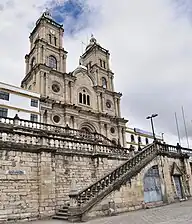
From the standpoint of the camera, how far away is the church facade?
28.5m

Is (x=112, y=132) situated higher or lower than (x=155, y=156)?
higher

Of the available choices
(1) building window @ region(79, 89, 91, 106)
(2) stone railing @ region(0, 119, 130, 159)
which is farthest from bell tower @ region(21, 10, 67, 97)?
(2) stone railing @ region(0, 119, 130, 159)

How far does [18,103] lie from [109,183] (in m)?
17.3

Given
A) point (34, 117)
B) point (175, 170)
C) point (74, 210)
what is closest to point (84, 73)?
point (34, 117)

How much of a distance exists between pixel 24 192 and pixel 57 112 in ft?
61.3

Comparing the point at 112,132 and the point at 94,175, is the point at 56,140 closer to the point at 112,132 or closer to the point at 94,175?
the point at 94,175

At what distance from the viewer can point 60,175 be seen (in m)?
11.2

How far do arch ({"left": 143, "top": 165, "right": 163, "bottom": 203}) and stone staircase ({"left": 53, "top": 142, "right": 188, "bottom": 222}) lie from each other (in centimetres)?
71

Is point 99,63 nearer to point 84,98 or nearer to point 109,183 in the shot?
point 84,98

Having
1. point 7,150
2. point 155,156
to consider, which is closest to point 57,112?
point 155,156

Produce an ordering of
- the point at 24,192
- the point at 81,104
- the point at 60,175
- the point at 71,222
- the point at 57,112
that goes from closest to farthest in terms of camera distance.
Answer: the point at 71,222 < the point at 24,192 < the point at 60,175 < the point at 57,112 < the point at 81,104

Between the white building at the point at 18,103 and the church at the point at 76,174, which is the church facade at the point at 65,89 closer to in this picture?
the white building at the point at 18,103

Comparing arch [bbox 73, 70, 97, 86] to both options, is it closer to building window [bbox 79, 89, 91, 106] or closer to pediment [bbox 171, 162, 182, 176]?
building window [bbox 79, 89, 91, 106]

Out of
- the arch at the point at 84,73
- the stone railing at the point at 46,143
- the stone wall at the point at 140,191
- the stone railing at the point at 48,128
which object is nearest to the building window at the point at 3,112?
the stone railing at the point at 48,128
